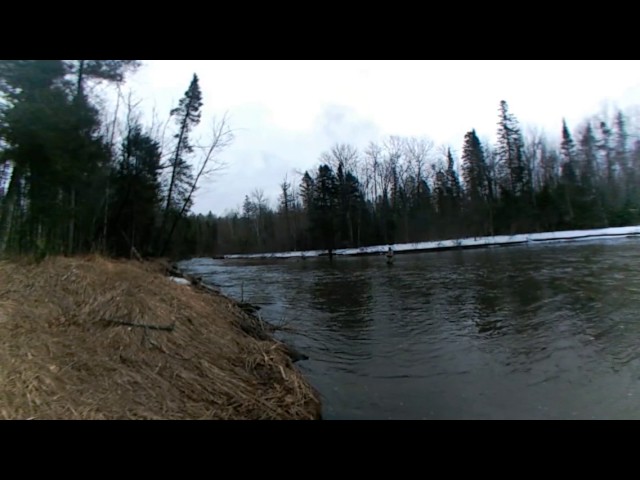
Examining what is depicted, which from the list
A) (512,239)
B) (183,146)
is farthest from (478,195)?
(183,146)

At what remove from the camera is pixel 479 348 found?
25.5ft

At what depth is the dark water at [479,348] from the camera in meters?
5.25

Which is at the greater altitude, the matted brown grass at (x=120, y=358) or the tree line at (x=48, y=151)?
the tree line at (x=48, y=151)

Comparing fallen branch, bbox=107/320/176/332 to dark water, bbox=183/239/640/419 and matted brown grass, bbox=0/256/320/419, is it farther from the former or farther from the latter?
dark water, bbox=183/239/640/419

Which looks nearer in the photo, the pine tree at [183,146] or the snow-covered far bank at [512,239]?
the pine tree at [183,146]

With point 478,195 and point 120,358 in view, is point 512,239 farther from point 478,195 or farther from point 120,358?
point 120,358

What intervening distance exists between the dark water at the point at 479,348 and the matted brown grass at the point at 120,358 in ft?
4.22

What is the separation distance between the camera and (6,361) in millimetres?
3572

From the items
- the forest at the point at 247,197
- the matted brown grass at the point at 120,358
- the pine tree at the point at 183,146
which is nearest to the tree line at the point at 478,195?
the forest at the point at 247,197

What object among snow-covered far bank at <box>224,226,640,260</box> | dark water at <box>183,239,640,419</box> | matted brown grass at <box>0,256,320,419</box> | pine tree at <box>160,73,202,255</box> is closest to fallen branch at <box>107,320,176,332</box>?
matted brown grass at <box>0,256,320,419</box>

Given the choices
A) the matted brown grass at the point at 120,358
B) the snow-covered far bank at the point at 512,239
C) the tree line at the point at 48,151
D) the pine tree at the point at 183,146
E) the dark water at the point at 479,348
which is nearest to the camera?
the matted brown grass at the point at 120,358

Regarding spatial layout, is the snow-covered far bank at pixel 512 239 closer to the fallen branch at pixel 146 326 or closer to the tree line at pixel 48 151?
the tree line at pixel 48 151

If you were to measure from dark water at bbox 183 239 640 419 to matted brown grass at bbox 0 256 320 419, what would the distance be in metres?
1.28
